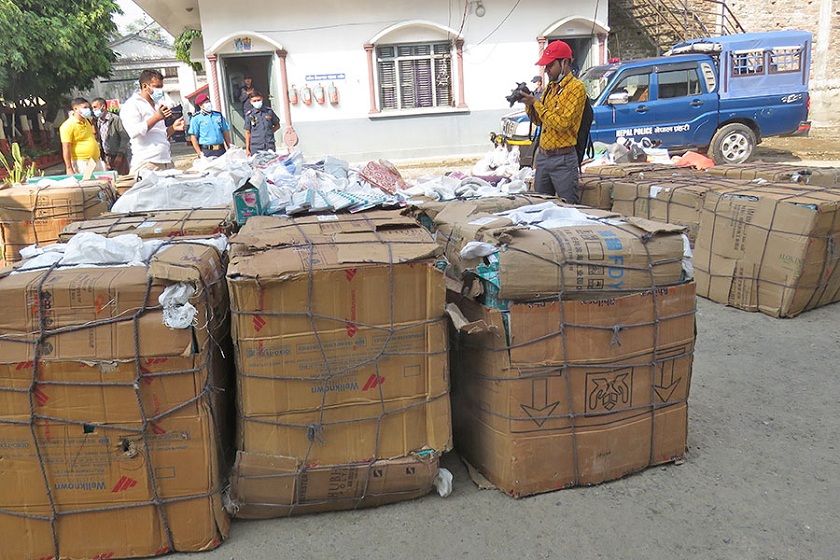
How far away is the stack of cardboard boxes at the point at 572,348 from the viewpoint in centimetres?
257

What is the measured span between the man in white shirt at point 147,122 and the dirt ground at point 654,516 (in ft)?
17.2

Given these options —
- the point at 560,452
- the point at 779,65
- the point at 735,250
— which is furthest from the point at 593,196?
the point at 779,65

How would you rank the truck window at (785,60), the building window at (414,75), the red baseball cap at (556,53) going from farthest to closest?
1. the building window at (414,75)
2. the truck window at (785,60)
3. the red baseball cap at (556,53)

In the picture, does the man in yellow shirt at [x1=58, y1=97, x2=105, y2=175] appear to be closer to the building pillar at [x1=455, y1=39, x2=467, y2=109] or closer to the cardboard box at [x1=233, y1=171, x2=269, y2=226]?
the cardboard box at [x1=233, y1=171, x2=269, y2=226]

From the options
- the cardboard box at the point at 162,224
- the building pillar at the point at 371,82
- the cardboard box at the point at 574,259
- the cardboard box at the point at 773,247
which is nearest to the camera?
the cardboard box at the point at 574,259

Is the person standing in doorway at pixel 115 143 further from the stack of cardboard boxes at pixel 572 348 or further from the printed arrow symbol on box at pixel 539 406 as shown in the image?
the printed arrow symbol on box at pixel 539 406

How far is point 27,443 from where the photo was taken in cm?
229

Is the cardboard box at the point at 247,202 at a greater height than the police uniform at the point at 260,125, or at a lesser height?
lesser

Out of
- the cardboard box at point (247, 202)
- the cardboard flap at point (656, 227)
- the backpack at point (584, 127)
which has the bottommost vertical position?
the cardboard flap at point (656, 227)

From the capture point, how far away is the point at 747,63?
11.4 metres

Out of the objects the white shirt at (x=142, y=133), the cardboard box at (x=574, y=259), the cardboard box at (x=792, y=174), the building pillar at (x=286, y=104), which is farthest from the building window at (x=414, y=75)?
the cardboard box at (x=574, y=259)

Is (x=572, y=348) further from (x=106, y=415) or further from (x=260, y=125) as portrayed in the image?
(x=260, y=125)

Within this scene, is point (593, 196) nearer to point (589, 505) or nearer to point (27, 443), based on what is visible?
point (589, 505)

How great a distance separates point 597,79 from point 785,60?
3.35m
